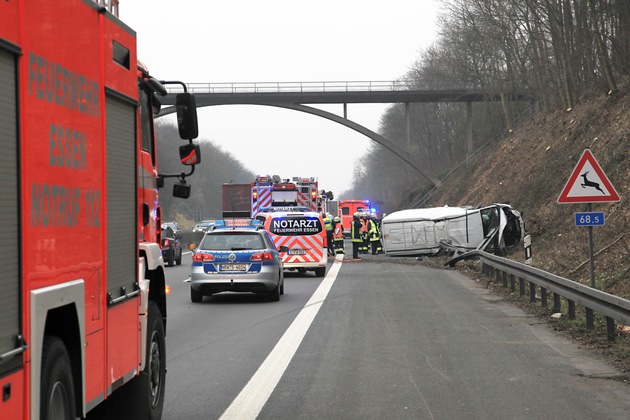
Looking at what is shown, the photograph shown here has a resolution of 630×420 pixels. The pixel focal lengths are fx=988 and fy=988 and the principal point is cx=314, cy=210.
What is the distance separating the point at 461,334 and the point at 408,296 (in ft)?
20.7

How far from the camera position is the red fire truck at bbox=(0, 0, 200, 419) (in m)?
3.94

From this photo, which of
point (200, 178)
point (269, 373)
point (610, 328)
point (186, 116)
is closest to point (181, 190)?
point (186, 116)

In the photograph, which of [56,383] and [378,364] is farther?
[378,364]

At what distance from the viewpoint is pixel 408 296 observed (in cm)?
1891

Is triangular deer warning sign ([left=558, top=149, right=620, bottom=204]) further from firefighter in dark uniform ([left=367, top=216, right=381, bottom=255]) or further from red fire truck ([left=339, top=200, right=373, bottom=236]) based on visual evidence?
red fire truck ([left=339, top=200, right=373, bottom=236])

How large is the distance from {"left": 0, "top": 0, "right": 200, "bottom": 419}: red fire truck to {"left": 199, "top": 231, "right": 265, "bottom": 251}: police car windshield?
11.2m

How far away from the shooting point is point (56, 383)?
14.9ft

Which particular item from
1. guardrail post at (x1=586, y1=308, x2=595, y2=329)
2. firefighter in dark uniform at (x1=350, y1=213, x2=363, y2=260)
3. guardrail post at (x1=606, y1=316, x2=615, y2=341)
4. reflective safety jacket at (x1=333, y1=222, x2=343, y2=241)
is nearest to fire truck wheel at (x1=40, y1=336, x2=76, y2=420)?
guardrail post at (x1=606, y1=316, x2=615, y2=341)

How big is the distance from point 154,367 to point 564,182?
28.1 meters

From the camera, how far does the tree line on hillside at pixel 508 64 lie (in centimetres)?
3375

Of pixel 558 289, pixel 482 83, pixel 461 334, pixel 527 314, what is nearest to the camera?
pixel 461 334

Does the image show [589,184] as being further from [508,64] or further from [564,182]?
[508,64]

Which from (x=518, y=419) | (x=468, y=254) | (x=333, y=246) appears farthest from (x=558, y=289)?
(x=333, y=246)

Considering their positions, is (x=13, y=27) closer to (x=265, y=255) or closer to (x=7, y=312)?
(x=7, y=312)
